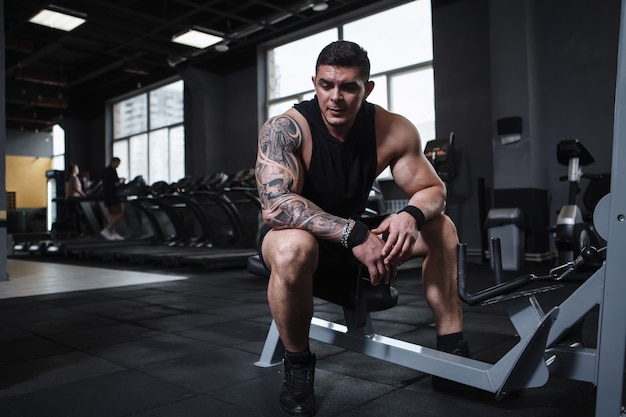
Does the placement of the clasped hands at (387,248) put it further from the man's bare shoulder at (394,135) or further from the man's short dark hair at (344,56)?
the man's short dark hair at (344,56)

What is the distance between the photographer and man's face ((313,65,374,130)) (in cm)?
142

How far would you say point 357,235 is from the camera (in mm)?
1297

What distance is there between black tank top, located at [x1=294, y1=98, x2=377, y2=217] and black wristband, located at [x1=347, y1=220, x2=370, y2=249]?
247mm

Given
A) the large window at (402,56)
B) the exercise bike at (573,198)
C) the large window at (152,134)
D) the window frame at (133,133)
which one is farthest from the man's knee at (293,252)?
the large window at (152,134)

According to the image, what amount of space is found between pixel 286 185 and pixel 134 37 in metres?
7.33

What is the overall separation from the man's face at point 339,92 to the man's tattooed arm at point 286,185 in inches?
4.8

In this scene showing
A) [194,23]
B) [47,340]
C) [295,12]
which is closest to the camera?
[47,340]

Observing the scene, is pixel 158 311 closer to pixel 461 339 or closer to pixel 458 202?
pixel 461 339

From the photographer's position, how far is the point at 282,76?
25.3 feet

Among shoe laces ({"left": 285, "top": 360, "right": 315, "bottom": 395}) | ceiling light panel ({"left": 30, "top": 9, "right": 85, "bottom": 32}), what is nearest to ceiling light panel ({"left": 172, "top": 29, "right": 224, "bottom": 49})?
ceiling light panel ({"left": 30, "top": 9, "right": 85, "bottom": 32})

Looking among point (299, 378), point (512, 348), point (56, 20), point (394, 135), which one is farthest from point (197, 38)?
point (512, 348)

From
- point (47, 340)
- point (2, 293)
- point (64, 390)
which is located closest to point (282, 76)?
point (2, 293)

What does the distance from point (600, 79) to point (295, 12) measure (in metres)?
3.76

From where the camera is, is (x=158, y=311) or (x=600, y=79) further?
(x=600, y=79)
